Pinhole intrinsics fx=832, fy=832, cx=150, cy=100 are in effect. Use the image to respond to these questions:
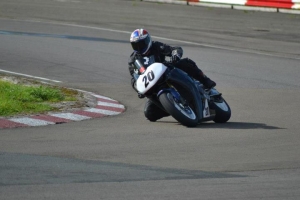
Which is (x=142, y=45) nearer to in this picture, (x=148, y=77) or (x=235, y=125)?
(x=148, y=77)

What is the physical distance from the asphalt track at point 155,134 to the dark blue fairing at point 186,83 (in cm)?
29

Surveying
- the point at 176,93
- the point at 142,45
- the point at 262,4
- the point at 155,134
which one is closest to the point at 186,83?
the point at 176,93

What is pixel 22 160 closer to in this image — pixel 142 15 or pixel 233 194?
pixel 233 194

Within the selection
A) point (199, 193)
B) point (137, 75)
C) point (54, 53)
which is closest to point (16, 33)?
point (54, 53)

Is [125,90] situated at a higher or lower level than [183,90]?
lower

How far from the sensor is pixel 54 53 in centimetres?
2027

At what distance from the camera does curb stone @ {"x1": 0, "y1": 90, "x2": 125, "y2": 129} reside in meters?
11.3

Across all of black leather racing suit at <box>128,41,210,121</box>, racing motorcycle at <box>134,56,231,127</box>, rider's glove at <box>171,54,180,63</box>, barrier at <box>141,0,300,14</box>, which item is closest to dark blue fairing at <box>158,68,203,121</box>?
racing motorcycle at <box>134,56,231,127</box>

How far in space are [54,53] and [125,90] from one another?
520 centimetres

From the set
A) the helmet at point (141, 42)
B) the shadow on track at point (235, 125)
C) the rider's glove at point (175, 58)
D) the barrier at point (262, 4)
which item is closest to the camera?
the shadow on track at point (235, 125)

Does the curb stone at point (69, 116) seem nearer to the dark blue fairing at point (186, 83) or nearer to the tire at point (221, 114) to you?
the dark blue fairing at point (186, 83)

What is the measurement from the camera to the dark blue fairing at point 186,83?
37.1 feet

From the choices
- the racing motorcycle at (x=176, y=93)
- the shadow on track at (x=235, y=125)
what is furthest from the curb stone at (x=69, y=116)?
the shadow on track at (x=235, y=125)

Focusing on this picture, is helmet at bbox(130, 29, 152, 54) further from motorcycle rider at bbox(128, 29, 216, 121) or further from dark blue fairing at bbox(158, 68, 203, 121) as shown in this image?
dark blue fairing at bbox(158, 68, 203, 121)
